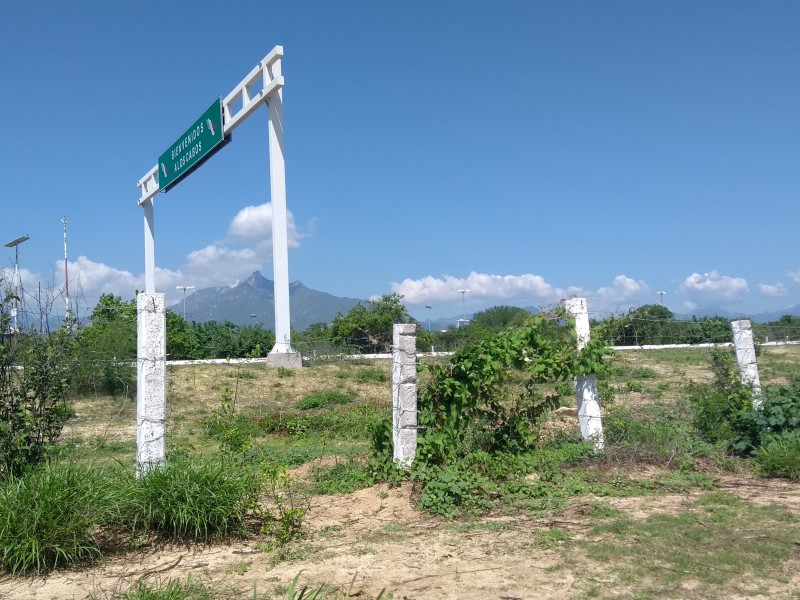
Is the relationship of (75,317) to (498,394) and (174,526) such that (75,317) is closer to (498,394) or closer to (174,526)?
(174,526)

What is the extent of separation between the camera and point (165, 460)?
5.75 metres

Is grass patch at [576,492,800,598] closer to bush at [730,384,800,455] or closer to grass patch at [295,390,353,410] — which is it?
bush at [730,384,800,455]

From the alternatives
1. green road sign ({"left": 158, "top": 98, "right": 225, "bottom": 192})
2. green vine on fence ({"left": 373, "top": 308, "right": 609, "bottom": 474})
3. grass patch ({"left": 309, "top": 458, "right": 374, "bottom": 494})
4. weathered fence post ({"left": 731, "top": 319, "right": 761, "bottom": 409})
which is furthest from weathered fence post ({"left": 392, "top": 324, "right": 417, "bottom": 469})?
green road sign ({"left": 158, "top": 98, "right": 225, "bottom": 192})

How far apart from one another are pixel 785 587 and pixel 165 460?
4.51m

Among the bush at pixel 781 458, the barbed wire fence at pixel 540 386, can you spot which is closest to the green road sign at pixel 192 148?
the barbed wire fence at pixel 540 386

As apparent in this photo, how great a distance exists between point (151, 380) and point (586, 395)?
450 centimetres

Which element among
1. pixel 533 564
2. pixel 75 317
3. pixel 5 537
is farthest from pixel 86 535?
pixel 533 564

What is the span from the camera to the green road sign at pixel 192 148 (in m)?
18.6

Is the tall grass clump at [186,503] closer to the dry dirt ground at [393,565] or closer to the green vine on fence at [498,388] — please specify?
the dry dirt ground at [393,565]

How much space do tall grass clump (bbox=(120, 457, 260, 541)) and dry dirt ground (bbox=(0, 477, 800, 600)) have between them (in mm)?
145

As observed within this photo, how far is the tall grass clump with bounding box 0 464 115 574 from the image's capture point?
454 cm

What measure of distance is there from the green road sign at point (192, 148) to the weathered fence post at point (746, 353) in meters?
14.1

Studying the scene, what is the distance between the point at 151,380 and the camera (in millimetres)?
5902

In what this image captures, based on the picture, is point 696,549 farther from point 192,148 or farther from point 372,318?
point 372,318
